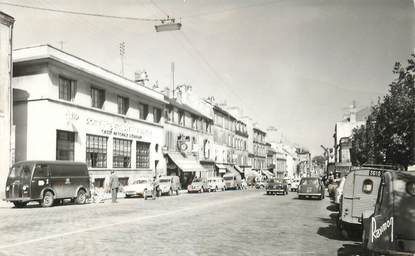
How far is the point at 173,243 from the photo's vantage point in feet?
31.2

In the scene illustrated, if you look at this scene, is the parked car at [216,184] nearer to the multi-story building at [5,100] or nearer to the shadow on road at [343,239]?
the multi-story building at [5,100]

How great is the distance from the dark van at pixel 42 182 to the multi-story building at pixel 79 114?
5.13 metres

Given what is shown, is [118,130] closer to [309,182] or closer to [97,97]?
[97,97]

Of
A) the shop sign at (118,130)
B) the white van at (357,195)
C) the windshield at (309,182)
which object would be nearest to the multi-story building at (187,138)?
the shop sign at (118,130)

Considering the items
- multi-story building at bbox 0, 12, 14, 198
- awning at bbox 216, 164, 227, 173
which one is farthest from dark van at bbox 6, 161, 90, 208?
awning at bbox 216, 164, 227, 173

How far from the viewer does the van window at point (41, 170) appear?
20547mm

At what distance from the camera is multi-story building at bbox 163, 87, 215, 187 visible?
4359 cm

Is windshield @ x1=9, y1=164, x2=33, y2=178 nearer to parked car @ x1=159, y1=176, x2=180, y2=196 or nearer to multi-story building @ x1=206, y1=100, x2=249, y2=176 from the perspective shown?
parked car @ x1=159, y1=176, x2=180, y2=196

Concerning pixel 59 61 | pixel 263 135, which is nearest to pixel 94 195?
pixel 59 61

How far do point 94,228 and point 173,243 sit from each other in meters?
3.27

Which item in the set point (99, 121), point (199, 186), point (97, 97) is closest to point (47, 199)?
point (99, 121)

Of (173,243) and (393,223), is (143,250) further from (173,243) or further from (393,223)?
(393,223)

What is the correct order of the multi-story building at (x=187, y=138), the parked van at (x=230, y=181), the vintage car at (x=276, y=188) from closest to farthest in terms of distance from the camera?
the vintage car at (x=276, y=188)
the multi-story building at (x=187, y=138)
the parked van at (x=230, y=181)

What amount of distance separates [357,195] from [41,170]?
1523 cm
